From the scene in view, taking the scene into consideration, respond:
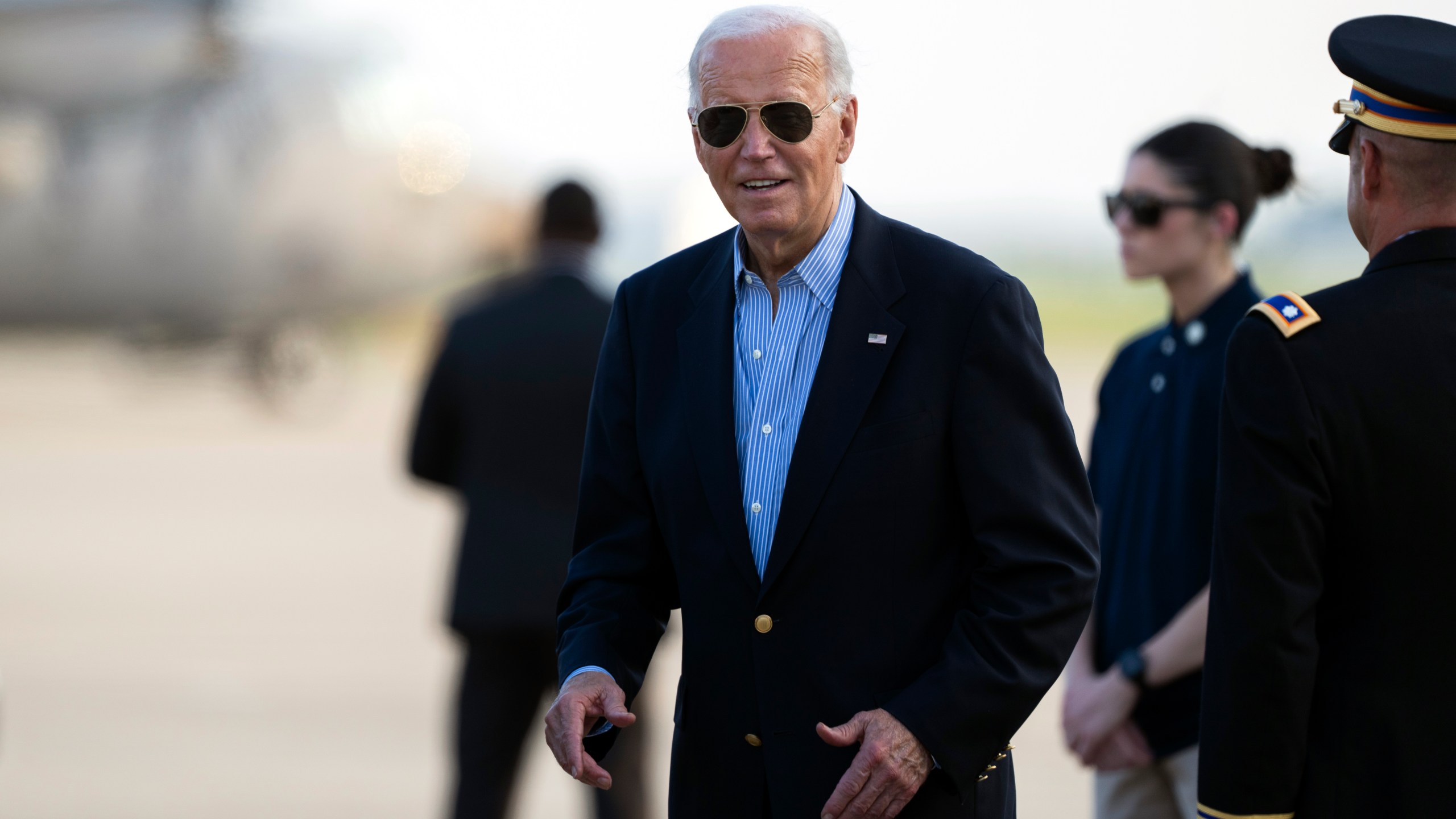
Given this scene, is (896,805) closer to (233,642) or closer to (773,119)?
(773,119)

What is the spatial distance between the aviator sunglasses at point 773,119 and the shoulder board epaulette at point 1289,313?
631 mm

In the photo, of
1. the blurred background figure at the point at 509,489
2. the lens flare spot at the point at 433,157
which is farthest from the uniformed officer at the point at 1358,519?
the lens flare spot at the point at 433,157

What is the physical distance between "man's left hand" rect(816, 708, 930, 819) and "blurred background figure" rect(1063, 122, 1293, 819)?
106 centimetres

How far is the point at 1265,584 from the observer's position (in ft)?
5.53

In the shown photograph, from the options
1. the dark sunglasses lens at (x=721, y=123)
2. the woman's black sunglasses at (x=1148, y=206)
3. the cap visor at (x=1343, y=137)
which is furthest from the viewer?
the woman's black sunglasses at (x=1148, y=206)

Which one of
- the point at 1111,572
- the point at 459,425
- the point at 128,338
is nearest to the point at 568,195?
the point at 459,425

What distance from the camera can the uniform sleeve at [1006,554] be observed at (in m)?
1.72

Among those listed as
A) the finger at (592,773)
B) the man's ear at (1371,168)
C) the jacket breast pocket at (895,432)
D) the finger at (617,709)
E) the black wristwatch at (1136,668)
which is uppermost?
the man's ear at (1371,168)

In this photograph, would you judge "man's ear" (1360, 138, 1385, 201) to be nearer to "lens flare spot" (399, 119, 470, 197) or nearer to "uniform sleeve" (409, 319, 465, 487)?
"uniform sleeve" (409, 319, 465, 487)

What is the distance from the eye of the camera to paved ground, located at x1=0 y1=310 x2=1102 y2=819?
4.50 m

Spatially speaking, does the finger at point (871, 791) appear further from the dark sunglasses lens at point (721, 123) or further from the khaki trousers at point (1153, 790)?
the khaki trousers at point (1153, 790)

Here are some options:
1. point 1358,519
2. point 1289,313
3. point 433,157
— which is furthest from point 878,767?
point 433,157

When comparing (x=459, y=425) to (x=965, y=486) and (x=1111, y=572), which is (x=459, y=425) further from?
(x=965, y=486)

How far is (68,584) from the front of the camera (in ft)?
25.1
